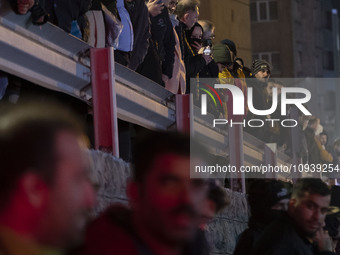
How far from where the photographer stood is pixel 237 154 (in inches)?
471

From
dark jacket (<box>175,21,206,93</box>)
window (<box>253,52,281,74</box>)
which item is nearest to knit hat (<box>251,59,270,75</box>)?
dark jacket (<box>175,21,206,93</box>)

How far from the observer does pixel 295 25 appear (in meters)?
53.2

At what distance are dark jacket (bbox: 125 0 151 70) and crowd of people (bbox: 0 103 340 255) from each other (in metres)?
5.92

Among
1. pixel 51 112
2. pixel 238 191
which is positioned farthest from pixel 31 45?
pixel 238 191

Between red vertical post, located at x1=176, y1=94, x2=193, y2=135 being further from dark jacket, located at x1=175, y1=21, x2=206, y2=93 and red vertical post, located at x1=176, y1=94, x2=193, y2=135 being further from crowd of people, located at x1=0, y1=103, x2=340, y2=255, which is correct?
crowd of people, located at x1=0, y1=103, x2=340, y2=255

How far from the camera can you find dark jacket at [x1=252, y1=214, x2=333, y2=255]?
6113 millimetres

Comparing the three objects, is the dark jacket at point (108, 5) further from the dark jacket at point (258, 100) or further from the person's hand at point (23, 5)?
the dark jacket at point (258, 100)

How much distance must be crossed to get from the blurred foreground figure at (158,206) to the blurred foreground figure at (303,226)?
280 cm

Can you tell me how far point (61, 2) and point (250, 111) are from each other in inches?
322

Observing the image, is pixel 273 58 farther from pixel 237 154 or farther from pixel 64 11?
pixel 64 11

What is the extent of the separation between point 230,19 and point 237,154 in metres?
16.0

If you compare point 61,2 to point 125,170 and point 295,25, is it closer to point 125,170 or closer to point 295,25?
point 125,170

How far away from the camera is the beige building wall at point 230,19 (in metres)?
26.2

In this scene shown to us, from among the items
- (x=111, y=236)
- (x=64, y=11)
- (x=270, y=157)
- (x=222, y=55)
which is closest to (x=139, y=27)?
(x=64, y=11)
